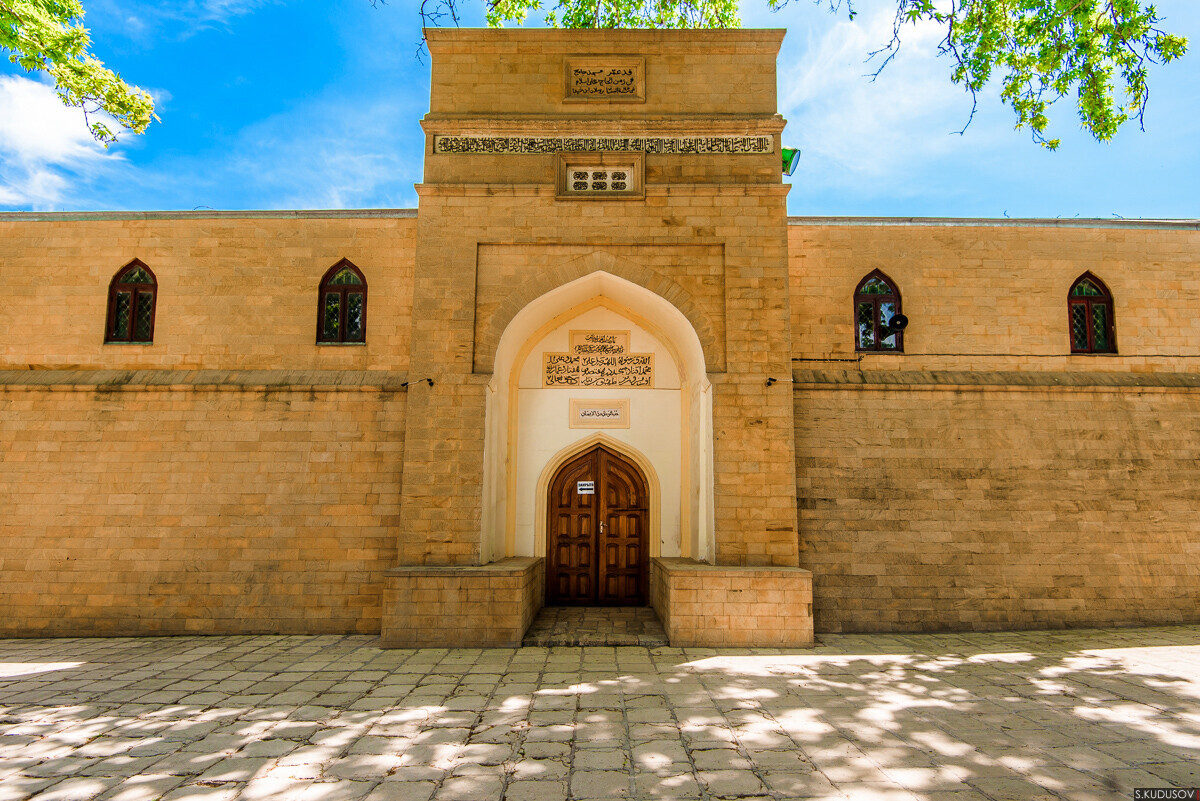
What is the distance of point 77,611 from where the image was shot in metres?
6.70

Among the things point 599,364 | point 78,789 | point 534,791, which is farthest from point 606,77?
point 78,789

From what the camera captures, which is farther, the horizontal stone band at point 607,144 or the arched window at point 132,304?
the arched window at point 132,304

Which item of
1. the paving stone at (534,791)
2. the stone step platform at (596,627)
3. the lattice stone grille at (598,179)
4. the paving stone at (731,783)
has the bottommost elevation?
the stone step platform at (596,627)

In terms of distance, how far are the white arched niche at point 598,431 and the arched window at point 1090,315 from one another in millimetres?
4881

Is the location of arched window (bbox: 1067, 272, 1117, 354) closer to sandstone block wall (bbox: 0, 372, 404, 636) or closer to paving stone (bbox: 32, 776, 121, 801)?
sandstone block wall (bbox: 0, 372, 404, 636)

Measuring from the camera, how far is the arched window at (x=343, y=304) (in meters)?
7.47

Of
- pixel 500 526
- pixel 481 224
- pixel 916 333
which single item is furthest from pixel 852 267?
pixel 500 526

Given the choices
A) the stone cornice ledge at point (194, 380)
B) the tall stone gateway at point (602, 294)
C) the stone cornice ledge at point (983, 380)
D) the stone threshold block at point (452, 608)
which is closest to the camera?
the stone threshold block at point (452, 608)

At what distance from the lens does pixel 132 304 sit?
293 inches

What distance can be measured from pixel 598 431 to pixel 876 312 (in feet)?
12.5

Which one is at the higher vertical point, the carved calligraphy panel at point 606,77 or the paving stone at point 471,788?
the carved calligraphy panel at point 606,77

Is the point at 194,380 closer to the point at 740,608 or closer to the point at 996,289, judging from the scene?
the point at 740,608

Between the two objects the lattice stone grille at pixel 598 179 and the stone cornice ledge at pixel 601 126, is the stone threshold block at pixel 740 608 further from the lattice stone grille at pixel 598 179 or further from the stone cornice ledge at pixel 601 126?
the stone cornice ledge at pixel 601 126

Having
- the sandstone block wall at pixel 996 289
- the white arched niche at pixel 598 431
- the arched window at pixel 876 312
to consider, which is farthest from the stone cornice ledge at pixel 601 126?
the arched window at pixel 876 312
